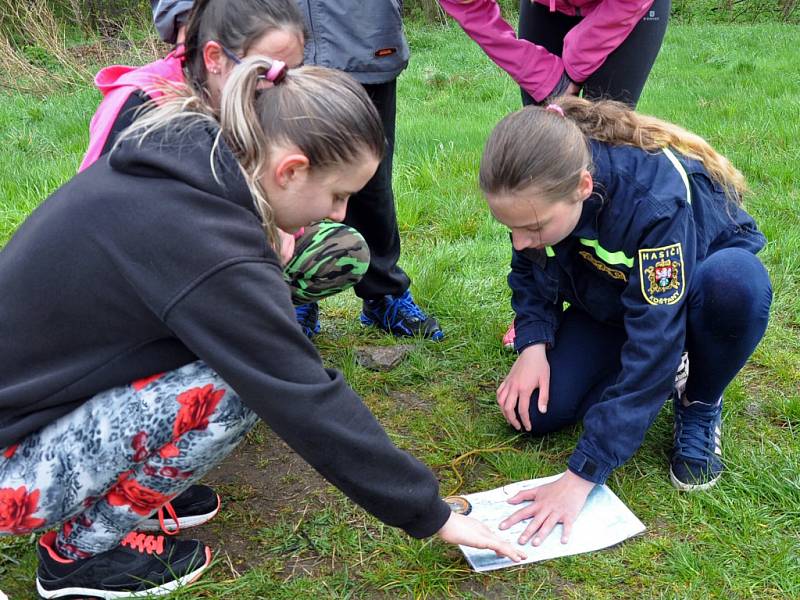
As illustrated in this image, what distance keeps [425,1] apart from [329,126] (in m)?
11.8

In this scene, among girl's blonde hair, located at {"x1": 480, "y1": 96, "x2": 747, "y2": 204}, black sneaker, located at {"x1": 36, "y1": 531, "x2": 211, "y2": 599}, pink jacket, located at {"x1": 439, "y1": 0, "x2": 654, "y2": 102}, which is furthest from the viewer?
pink jacket, located at {"x1": 439, "y1": 0, "x2": 654, "y2": 102}

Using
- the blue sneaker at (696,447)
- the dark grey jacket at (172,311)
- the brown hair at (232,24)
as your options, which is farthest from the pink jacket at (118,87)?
the blue sneaker at (696,447)

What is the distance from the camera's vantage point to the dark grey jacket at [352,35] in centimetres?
257

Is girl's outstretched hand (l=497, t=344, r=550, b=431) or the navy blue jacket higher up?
the navy blue jacket

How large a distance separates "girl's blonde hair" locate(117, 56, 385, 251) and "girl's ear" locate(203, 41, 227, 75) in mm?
527

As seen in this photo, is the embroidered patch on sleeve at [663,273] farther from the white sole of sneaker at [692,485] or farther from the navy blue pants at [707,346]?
the white sole of sneaker at [692,485]

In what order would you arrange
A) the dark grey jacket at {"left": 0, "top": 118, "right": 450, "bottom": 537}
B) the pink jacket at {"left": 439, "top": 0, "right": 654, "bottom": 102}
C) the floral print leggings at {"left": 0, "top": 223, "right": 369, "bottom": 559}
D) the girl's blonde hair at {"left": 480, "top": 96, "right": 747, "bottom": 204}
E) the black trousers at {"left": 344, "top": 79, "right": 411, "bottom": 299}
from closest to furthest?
the dark grey jacket at {"left": 0, "top": 118, "right": 450, "bottom": 537}
the floral print leggings at {"left": 0, "top": 223, "right": 369, "bottom": 559}
the girl's blonde hair at {"left": 480, "top": 96, "right": 747, "bottom": 204}
the pink jacket at {"left": 439, "top": 0, "right": 654, "bottom": 102}
the black trousers at {"left": 344, "top": 79, "right": 411, "bottom": 299}

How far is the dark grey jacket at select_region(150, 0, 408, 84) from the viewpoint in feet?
8.43

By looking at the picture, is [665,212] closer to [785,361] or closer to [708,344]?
[708,344]

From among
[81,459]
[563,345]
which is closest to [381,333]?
[563,345]

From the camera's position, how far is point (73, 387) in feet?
5.22

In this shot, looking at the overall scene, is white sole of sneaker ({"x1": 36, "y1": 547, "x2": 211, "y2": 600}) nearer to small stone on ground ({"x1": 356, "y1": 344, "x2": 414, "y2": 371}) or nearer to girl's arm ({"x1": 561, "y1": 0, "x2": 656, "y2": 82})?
small stone on ground ({"x1": 356, "y1": 344, "x2": 414, "y2": 371})

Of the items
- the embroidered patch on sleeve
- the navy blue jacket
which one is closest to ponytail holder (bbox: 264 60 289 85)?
the navy blue jacket

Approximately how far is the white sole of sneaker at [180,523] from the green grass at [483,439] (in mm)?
165
